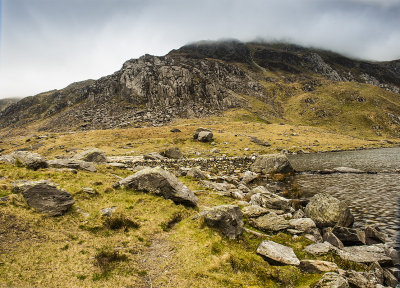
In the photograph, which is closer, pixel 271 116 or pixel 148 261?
pixel 148 261

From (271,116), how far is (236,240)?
513ft

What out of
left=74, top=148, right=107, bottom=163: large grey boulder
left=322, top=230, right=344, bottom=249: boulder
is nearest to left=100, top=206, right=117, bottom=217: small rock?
left=322, top=230, right=344, bottom=249: boulder

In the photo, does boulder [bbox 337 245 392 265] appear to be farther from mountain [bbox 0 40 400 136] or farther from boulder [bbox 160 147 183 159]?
mountain [bbox 0 40 400 136]

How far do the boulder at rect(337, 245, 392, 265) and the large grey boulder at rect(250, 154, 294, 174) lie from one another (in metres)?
28.3

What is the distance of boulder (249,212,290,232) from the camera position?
55.9 ft

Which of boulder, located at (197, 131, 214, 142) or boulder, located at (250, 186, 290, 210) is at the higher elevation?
boulder, located at (197, 131, 214, 142)

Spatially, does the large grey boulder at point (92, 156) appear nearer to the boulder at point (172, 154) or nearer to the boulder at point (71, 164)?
the boulder at point (71, 164)

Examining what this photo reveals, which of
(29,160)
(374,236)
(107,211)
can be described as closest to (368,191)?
(374,236)

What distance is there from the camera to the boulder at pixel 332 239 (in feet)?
49.9

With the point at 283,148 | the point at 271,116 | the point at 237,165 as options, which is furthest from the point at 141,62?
the point at 237,165

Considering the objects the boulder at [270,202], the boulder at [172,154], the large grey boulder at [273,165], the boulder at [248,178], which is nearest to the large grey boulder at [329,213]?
the boulder at [270,202]

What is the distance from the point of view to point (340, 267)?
12.2m

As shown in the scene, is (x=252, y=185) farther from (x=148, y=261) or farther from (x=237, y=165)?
(x=148, y=261)

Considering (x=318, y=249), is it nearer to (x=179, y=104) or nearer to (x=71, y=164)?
(x=71, y=164)
